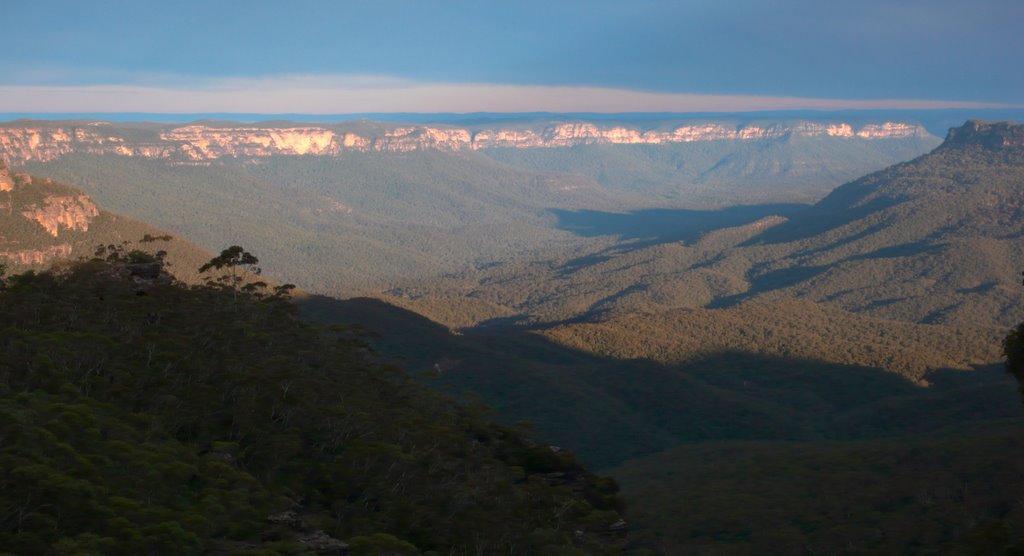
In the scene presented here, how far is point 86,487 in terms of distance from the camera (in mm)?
32094

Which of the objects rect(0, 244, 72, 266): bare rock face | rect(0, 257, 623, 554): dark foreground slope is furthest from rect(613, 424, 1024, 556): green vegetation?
rect(0, 244, 72, 266): bare rock face

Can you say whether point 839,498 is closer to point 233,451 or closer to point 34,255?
point 233,451

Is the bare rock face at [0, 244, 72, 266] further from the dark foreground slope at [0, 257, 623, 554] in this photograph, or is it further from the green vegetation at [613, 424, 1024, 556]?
the green vegetation at [613, 424, 1024, 556]

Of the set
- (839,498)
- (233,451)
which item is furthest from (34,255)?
(839,498)

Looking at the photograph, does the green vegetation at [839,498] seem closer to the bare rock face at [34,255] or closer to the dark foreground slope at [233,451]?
the dark foreground slope at [233,451]

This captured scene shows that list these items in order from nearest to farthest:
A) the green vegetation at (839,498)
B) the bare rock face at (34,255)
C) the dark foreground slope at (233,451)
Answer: the dark foreground slope at (233,451) → the green vegetation at (839,498) → the bare rock face at (34,255)

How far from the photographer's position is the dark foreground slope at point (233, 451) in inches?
1287

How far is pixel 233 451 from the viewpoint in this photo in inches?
1687

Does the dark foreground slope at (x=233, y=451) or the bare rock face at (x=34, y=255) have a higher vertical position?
the dark foreground slope at (x=233, y=451)

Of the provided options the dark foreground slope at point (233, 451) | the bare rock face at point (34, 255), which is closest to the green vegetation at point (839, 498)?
the dark foreground slope at point (233, 451)

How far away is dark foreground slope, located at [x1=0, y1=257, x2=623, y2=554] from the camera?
107ft

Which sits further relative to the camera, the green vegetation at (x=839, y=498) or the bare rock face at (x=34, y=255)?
the bare rock face at (x=34, y=255)

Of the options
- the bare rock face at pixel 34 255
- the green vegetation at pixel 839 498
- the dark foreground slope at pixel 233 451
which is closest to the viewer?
the dark foreground slope at pixel 233 451

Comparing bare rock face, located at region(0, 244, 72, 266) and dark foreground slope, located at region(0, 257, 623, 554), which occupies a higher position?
dark foreground slope, located at region(0, 257, 623, 554)
